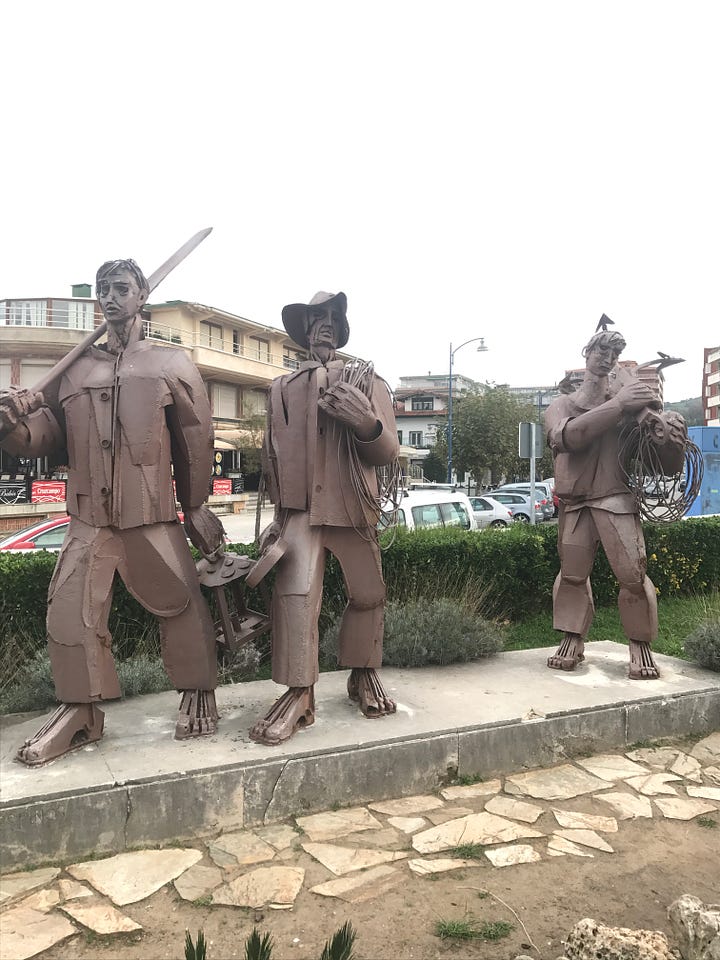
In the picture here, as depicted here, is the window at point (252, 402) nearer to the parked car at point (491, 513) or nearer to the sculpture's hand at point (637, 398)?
the parked car at point (491, 513)

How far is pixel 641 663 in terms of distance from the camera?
5.00 metres

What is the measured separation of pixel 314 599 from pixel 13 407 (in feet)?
5.49

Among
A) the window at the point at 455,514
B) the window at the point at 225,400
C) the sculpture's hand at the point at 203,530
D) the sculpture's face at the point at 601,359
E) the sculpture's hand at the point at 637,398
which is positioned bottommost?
the window at the point at 455,514

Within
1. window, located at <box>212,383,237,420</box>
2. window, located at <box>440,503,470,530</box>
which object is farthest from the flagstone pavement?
window, located at <box>212,383,237,420</box>

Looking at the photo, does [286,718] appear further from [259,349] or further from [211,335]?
[259,349]

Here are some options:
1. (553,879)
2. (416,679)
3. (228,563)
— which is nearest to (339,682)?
(416,679)

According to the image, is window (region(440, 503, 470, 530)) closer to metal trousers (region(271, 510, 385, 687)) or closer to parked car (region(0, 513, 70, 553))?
parked car (region(0, 513, 70, 553))

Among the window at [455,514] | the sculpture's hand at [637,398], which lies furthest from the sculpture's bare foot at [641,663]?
the window at [455,514]

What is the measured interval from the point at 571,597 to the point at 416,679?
1225 mm

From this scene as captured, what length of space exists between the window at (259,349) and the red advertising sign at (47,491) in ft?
53.6

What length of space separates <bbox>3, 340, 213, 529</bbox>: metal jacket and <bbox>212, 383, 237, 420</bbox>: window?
1138 inches

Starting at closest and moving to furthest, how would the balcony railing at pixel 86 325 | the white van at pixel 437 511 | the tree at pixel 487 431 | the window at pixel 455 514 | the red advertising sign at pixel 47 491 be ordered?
the white van at pixel 437 511, the window at pixel 455 514, the red advertising sign at pixel 47 491, the balcony railing at pixel 86 325, the tree at pixel 487 431

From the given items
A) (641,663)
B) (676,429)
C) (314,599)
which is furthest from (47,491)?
(676,429)

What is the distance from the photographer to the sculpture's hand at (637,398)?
15.6ft
